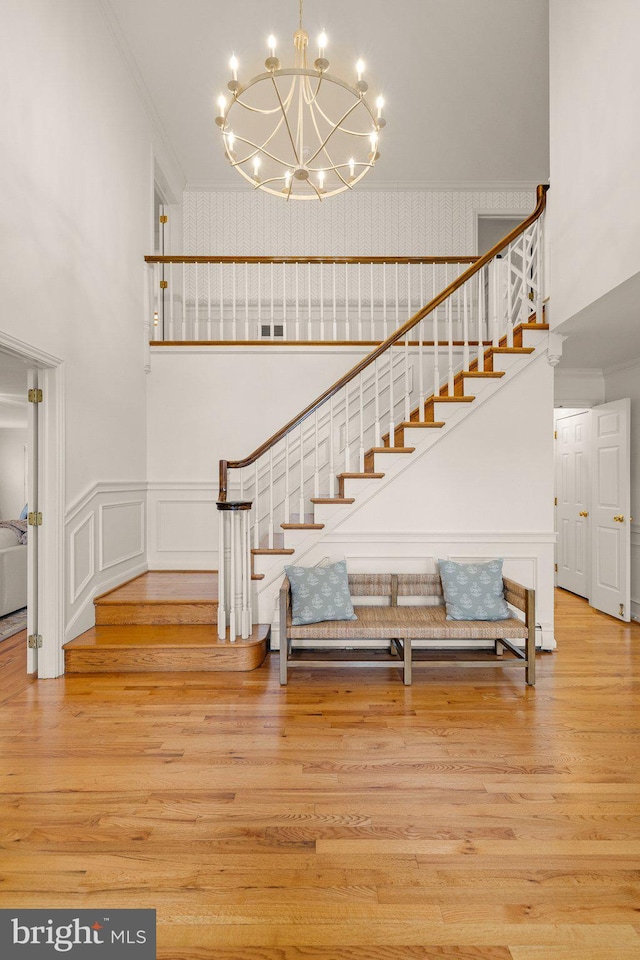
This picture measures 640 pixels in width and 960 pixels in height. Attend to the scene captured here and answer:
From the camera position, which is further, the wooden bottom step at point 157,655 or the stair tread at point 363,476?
the stair tread at point 363,476

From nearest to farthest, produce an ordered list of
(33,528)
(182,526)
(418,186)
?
(33,528), (182,526), (418,186)

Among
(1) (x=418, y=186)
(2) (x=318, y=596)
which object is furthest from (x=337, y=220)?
(2) (x=318, y=596)

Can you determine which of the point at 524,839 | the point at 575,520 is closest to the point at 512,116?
the point at 575,520

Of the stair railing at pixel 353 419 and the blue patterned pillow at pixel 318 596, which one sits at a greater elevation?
the stair railing at pixel 353 419

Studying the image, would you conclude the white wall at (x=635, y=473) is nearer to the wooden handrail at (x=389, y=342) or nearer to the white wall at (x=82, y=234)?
the wooden handrail at (x=389, y=342)

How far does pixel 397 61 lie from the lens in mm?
5027

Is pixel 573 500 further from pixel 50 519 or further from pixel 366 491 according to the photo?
pixel 50 519

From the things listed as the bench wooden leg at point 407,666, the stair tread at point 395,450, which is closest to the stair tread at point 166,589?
the bench wooden leg at point 407,666

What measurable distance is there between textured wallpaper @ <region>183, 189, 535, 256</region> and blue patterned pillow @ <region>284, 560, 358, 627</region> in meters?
4.88

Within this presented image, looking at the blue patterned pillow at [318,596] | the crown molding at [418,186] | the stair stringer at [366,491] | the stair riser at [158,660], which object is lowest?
the stair riser at [158,660]

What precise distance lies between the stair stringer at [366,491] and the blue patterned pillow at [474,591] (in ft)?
2.78

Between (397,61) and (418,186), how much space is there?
2.06 meters

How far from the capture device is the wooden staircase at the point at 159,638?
12.5 feet

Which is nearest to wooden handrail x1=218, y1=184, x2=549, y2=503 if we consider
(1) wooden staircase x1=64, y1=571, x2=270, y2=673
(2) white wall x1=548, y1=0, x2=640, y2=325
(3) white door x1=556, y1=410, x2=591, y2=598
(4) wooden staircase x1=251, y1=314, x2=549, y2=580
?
(2) white wall x1=548, y1=0, x2=640, y2=325
